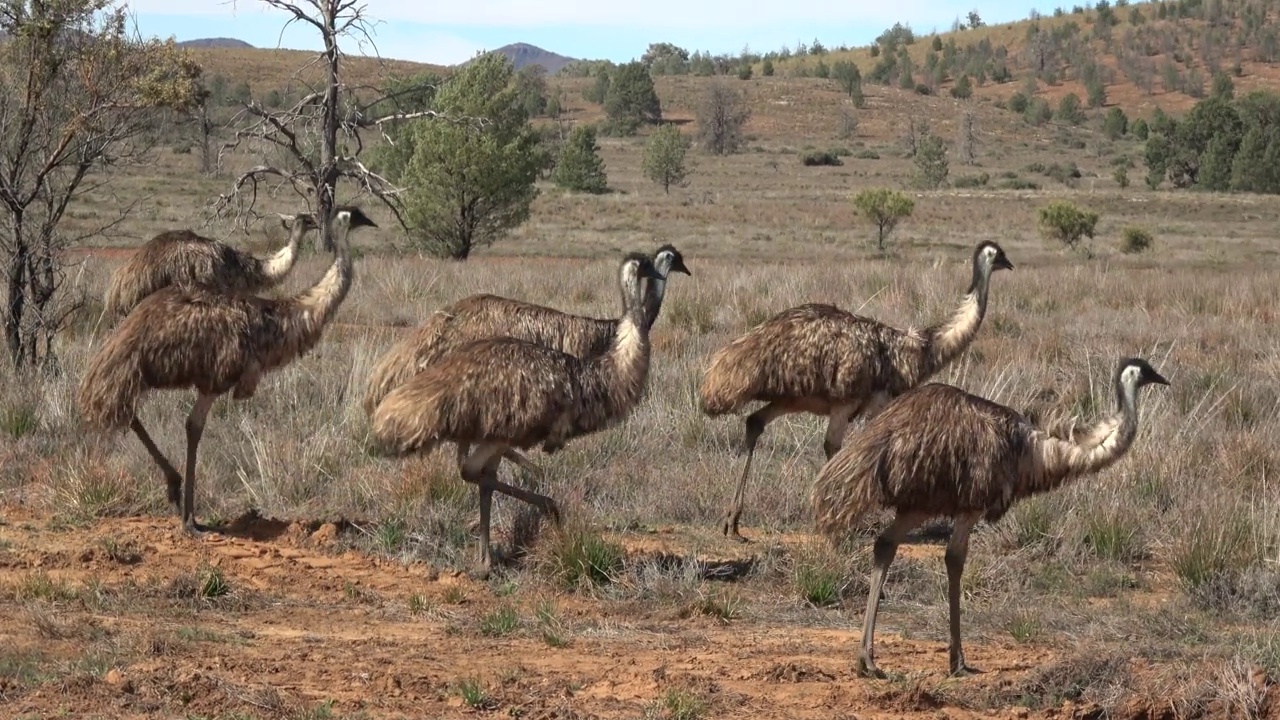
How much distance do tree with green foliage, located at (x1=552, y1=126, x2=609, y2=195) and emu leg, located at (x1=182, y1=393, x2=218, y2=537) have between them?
145ft

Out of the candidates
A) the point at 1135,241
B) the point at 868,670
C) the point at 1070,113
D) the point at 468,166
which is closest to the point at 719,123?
the point at 1070,113

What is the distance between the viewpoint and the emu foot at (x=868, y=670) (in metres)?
5.95

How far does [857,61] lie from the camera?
138m

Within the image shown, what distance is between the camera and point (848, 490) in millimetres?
6098

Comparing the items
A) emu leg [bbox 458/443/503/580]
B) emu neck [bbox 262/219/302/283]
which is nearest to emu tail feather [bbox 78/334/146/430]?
emu leg [bbox 458/443/503/580]

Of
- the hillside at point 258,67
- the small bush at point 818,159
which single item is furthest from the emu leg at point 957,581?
the hillside at point 258,67

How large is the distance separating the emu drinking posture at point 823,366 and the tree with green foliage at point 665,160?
46.8 meters

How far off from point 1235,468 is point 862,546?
9.56 feet

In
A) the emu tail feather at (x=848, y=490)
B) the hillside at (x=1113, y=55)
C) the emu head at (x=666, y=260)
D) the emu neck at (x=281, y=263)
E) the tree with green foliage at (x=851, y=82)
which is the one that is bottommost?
the emu tail feather at (x=848, y=490)

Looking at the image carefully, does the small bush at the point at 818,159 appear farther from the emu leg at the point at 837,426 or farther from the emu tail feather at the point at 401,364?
the emu tail feather at the point at 401,364

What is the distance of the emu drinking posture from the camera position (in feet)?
28.2

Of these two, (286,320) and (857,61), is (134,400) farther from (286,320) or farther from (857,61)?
(857,61)

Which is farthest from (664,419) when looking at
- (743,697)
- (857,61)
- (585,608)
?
(857,61)

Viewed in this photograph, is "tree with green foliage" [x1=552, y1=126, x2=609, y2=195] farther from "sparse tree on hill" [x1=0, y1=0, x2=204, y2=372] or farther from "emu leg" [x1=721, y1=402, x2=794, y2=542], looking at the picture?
"emu leg" [x1=721, y1=402, x2=794, y2=542]
